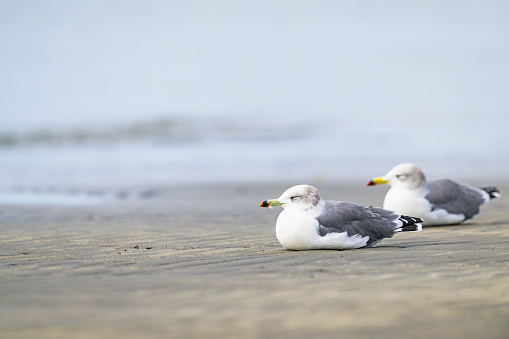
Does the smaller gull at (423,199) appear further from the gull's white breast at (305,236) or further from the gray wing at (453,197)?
the gull's white breast at (305,236)

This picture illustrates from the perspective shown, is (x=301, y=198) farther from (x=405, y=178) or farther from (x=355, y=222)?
(x=405, y=178)

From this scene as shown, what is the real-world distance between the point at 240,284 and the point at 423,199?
15.6ft

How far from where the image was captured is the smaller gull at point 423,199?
9477mm

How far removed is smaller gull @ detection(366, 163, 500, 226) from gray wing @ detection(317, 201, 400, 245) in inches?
Result: 79.5

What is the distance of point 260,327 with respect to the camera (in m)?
4.14

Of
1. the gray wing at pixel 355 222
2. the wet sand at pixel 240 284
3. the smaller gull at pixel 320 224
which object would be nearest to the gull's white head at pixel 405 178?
the wet sand at pixel 240 284

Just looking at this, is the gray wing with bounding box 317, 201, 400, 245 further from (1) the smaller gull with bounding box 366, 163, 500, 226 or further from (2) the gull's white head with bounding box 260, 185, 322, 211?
(1) the smaller gull with bounding box 366, 163, 500, 226

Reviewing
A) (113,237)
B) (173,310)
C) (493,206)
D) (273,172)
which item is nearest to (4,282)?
(173,310)

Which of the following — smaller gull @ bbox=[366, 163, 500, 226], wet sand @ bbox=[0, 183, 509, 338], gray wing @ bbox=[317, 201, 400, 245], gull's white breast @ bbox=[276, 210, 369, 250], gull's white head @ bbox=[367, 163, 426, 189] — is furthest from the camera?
gull's white head @ bbox=[367, 163, 426, 189]

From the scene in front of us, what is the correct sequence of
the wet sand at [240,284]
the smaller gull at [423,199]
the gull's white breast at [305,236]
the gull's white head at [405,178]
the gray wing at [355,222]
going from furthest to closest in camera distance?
the gull's white head at [405,178], the smaller gull at [423,199], the gray wing at [355,222], the gull's white breast at [305,236], the wet sand at [240,284]

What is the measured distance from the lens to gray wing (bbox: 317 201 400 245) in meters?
6.97

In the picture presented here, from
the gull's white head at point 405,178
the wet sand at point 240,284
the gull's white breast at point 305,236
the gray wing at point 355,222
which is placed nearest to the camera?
the wet sand at point 240,284

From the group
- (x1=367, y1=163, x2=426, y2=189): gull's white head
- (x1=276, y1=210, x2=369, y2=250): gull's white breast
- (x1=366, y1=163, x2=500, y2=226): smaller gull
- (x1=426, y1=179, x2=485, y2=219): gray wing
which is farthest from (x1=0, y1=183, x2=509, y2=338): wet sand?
(x1=367, y1=163, x2=426, y2=189): gull's white head

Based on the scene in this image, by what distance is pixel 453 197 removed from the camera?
9875mm
